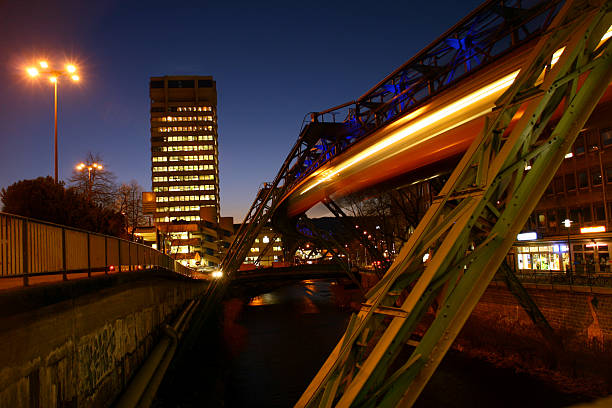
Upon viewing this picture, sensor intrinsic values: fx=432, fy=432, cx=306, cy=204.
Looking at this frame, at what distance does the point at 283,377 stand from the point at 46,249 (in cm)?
1475

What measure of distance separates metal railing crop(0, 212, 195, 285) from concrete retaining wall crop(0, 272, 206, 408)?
71 centimetres

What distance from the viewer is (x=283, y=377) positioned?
20.5m

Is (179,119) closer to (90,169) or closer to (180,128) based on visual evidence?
(180,128)

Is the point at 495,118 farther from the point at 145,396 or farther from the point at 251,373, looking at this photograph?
the point at 251,373

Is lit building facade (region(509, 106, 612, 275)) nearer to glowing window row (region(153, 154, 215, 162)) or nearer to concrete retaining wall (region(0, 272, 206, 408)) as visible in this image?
concrete retaining wall (region(0, 272, 206, 408))

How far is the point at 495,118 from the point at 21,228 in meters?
7.60

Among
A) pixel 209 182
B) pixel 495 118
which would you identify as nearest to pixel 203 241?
pixel 209 182

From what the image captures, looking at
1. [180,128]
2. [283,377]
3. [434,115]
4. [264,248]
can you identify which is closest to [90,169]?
[283,377]

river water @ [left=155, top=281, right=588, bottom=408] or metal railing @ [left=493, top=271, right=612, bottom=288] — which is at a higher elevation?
metal railing @ [left=493, top=271, right=612, bottom=288]


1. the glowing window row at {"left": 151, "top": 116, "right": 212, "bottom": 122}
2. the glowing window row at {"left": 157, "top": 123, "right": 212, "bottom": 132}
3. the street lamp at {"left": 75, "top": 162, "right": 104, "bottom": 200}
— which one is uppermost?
the glowing window row at {"left": 151, "top": 116, "right": 212, "bottom": 122}

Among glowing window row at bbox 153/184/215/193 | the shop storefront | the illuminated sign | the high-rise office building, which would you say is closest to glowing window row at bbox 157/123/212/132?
the high-rise office building

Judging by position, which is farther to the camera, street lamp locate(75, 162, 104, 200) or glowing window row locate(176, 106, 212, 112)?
glowing window row locate(176, 106, 212, 112)

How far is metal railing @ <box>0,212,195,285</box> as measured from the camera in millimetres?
6961

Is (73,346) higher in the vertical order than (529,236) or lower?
lower
